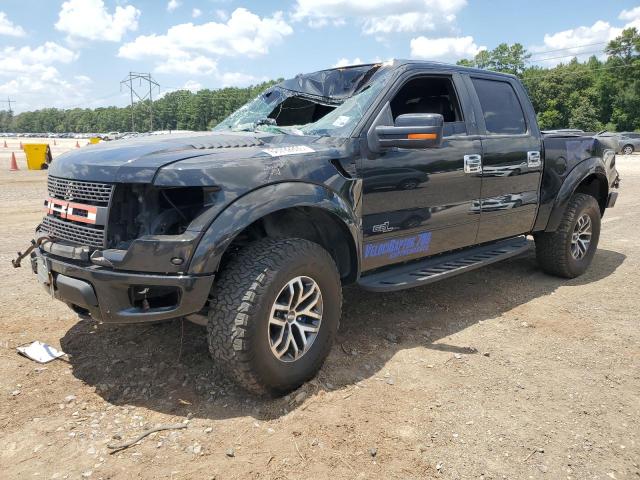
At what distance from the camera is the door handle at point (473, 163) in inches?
160

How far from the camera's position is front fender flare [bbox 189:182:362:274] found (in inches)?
103

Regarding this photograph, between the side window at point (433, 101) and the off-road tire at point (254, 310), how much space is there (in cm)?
173

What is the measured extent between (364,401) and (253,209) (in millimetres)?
1275

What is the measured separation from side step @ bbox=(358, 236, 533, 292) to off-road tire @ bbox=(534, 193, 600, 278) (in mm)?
349

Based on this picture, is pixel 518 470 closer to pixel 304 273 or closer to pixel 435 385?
pixel 435 385

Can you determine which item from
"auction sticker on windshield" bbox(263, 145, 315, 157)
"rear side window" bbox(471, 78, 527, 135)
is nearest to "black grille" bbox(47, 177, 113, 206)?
"auction sticker on windshield" bbox(263, 145, 315, 157)

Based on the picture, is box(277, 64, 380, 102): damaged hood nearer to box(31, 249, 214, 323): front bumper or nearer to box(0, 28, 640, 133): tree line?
box(31, 249, 214, 323): front bumper

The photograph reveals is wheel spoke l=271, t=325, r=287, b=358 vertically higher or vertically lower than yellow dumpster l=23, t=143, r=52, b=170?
lower

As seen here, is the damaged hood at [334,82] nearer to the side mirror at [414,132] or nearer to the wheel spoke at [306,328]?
the side mirror at [414,132]

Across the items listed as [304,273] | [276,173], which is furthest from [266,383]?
[276,173]

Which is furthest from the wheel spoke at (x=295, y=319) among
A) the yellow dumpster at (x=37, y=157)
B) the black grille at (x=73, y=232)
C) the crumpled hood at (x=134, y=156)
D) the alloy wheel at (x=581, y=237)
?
the yellow dumpster at (x=37, y=157)

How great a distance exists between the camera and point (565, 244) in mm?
5297

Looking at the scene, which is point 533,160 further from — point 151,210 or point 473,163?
point 151,210

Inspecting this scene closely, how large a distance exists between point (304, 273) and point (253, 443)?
934 mm
